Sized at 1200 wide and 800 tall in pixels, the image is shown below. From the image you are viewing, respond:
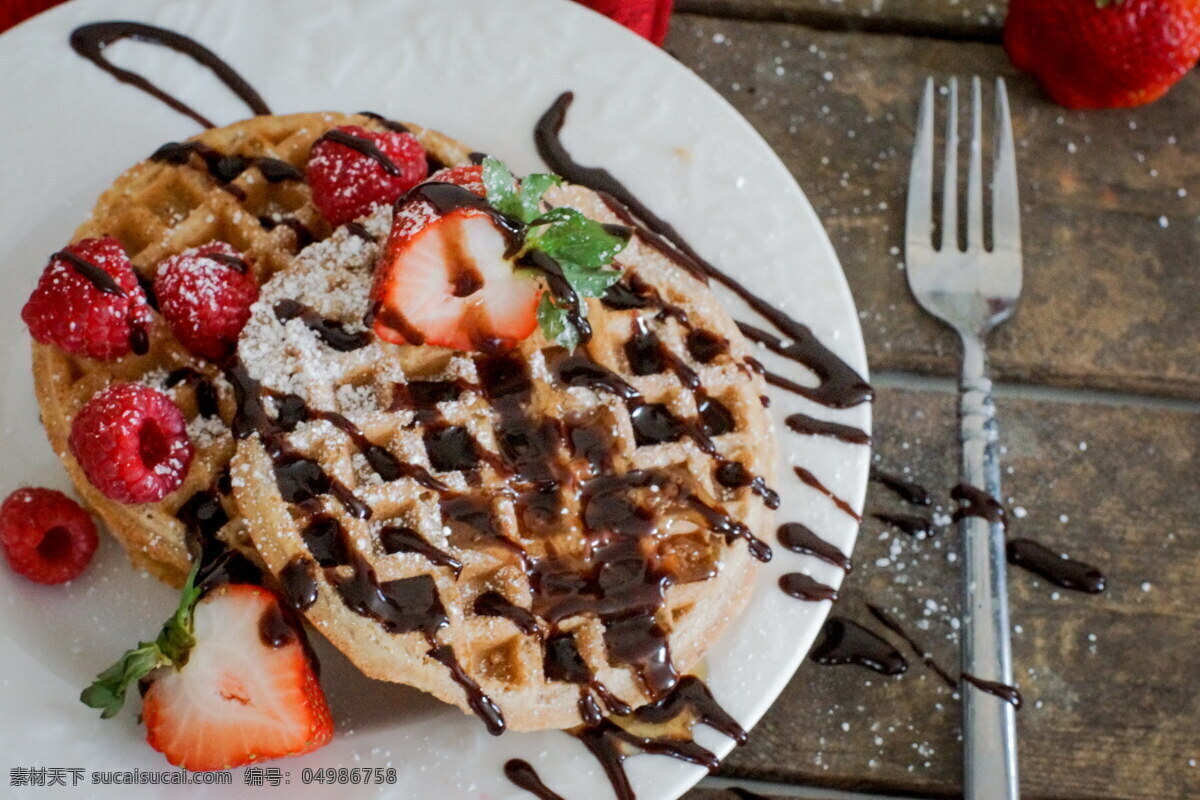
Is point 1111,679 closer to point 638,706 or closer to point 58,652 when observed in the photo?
point 638,706

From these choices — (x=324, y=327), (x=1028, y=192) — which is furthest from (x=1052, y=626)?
(x=324, y=327)

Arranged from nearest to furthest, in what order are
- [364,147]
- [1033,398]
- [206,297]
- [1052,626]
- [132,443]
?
[132,443], [206,297], [364,147], [1052,626], [1033,398]

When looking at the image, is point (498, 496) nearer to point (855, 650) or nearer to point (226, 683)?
point (226, 683)

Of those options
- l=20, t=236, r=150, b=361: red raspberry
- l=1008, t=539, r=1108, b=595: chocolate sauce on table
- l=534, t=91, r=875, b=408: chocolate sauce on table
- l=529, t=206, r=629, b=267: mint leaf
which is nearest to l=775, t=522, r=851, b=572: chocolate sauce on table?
l=534, t=91, r=875, b=408: chocolate sauce on table

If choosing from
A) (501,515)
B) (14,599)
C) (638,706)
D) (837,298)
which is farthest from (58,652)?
(837,298)

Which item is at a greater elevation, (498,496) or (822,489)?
(822,489)

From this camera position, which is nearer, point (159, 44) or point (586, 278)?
point (586, 278)

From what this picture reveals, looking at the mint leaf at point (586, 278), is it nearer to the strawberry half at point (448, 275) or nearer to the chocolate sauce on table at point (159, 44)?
the strawberry half at point (448, 275)
